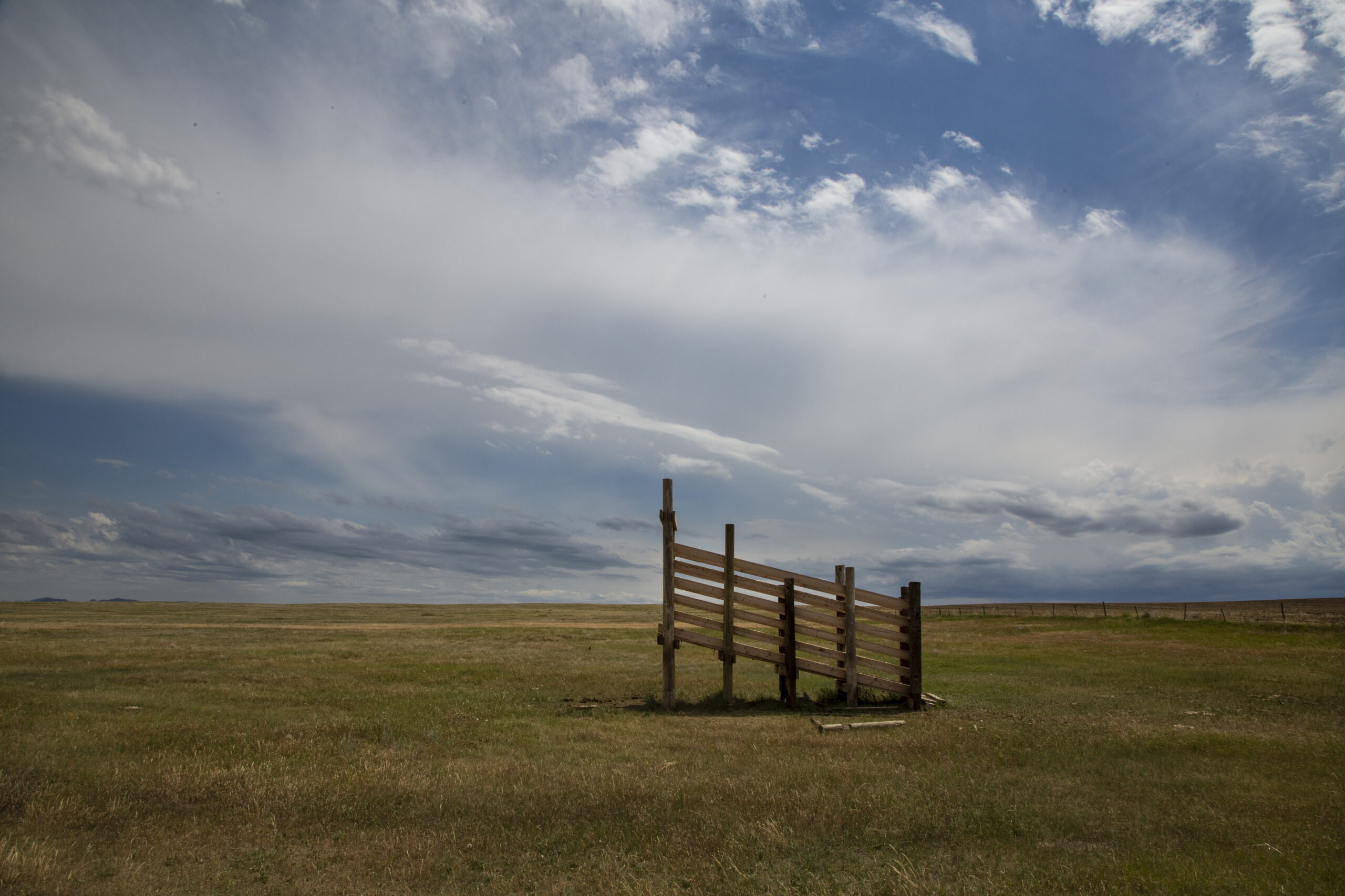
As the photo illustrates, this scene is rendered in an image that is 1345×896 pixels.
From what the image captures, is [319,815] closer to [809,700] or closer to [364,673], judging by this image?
[809,700]

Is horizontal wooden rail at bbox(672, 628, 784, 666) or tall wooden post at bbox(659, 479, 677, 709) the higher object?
tall wooden post at bbox(659, 479, 677, 709)

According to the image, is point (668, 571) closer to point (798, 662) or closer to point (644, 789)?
point (798, 662)

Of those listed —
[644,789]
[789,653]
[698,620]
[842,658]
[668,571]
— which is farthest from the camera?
[842,658]

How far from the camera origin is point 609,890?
6328mm

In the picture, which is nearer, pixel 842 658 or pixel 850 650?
pixel 850 650

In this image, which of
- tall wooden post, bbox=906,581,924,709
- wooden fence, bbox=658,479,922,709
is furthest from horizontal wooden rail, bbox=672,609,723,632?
tall wooden post, bbox=906,581,924,709

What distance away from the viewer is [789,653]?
1789cm

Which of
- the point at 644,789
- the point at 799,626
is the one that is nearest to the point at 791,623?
the point at 799,626

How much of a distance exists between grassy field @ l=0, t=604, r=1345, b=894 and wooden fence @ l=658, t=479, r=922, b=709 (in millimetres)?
1095

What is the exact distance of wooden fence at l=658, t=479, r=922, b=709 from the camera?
17688mm

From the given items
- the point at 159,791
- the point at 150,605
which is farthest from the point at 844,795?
the point at 150,605

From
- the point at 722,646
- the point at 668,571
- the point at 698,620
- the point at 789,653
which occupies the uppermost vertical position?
the point at 668,571

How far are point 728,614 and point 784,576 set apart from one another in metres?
1.74

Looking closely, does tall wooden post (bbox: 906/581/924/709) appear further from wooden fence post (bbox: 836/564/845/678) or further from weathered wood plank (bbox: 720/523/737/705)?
weathered wood plank (bbox: 720/523/737/705)
